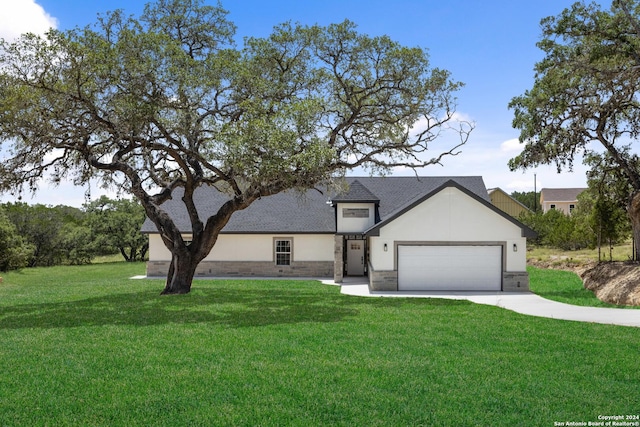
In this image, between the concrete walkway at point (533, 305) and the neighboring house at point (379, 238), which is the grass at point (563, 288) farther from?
the neighboring house at point (379, 238)

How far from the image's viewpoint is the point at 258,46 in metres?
17.9

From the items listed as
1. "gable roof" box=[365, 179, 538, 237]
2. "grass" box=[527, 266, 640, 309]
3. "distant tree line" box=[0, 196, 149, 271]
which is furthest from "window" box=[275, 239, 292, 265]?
"distant tree line" box=[0, 196, 149, 271]

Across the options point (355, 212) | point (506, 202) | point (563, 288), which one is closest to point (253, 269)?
point (355, 212)

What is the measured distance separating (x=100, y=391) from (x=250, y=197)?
1113cm

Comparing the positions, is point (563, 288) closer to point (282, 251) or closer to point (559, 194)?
point (282, 251)

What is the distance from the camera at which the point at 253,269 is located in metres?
28.2

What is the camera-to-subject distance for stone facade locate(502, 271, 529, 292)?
70.2 ft

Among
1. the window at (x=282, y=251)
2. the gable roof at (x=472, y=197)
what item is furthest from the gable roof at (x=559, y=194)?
the gable roof at (x=472, y=197)

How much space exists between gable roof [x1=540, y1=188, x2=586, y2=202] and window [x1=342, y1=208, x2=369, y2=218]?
53347mm

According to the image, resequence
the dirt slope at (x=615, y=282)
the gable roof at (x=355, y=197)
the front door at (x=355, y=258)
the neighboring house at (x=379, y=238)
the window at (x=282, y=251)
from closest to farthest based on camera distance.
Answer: the dirt slope at (x=615, y=282) < the neighboring house at (x=379, y=238) < the gable roof at (x=355, y=197) < the window at (x=282, y=251) < the front door at (x=355, y=258)

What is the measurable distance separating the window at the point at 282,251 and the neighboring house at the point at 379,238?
0.05 metres

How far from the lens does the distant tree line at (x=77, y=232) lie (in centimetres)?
3994

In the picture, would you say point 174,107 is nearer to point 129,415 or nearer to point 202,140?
point 202,140

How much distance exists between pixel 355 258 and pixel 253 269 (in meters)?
5.36
